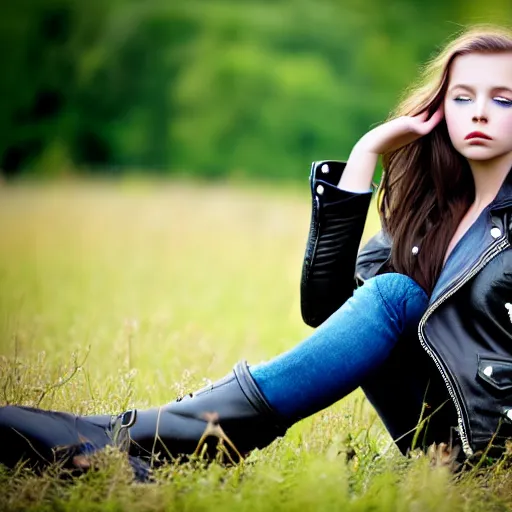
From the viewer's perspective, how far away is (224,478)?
262 centimetres

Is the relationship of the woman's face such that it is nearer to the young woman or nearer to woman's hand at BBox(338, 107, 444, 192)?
Result: the young woman

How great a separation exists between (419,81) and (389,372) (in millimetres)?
954

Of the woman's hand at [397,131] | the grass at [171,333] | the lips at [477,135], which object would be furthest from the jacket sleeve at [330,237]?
the grass at [171,333]

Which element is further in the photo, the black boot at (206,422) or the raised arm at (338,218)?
the raised arm at (338,218)

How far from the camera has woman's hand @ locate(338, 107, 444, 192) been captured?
2.96 m

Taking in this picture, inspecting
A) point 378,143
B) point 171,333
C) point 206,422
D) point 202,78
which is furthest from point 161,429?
point 202,78

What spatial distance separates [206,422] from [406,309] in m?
0.63

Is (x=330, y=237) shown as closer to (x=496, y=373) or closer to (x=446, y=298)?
(x=446, y=298)

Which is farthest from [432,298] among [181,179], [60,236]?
[181,179]

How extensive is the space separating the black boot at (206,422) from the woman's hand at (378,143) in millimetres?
680

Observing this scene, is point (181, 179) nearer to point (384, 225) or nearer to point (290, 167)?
point (290, 167)

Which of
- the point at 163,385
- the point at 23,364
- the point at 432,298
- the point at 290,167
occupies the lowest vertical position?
the point at 290,167

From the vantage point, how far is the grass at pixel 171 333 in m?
2.48

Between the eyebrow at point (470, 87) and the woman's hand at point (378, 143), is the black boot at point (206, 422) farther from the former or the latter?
the eyebrow at point (470, 87)
